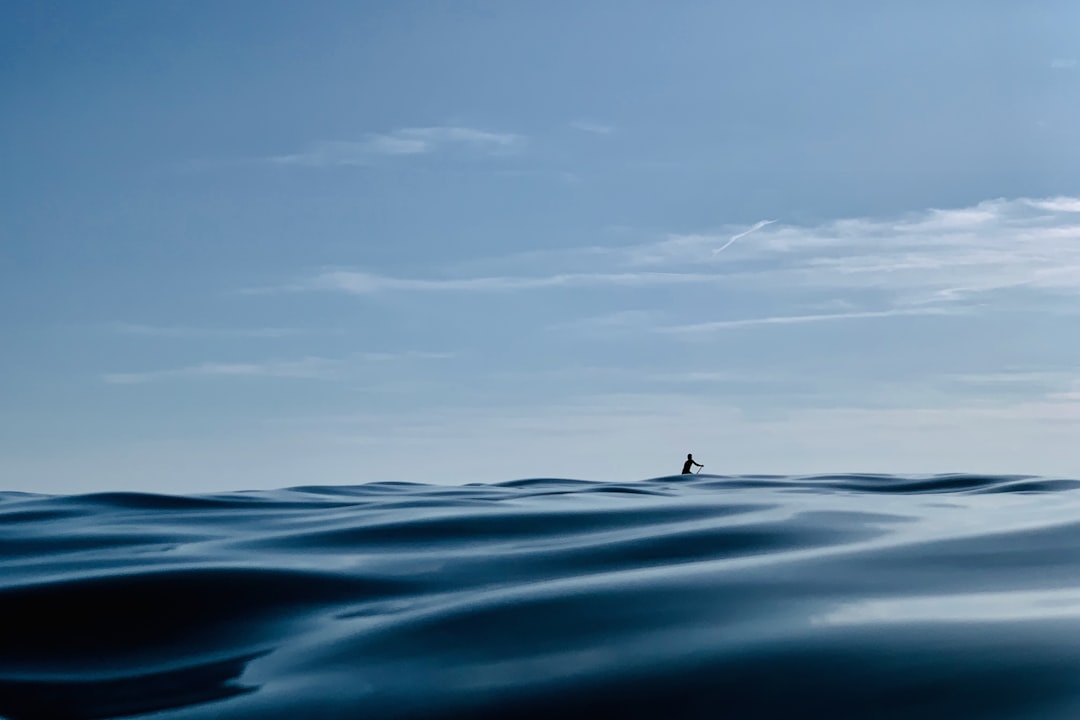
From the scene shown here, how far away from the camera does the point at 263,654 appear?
122 inches

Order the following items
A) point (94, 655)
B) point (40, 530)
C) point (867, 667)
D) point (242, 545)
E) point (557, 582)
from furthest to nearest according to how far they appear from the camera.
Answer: point (40, 530), point (242, 545), point (557, 582), point (94, 655), point (867, 667)

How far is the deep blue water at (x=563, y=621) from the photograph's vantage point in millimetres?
2328

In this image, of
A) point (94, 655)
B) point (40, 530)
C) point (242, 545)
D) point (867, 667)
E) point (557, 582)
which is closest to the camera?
point (867, 667)

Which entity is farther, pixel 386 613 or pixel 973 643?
pixel 386 613

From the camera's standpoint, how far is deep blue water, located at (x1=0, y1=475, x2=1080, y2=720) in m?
2.33

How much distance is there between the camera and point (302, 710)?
2.43m

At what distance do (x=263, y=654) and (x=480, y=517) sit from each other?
441 cm

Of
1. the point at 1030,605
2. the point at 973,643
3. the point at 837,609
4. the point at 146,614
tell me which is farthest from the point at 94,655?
the point at 1030,605

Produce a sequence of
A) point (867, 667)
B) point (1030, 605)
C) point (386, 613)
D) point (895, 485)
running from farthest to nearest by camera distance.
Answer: point (895, 485) < point (386, 613) < point (1030, 605) < point (867, 667)

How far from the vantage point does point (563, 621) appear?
3189mm

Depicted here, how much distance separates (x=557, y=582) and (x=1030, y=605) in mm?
1705

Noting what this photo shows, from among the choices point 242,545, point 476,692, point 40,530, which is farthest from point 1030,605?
point 40,530

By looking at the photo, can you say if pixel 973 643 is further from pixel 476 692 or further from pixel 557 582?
pixel 557 582

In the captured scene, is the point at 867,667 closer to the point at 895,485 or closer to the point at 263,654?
the point at 263,654
